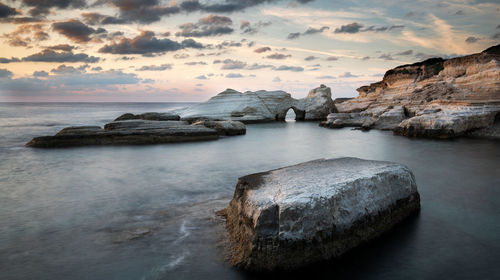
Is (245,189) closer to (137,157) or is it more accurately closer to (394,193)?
(394,193)

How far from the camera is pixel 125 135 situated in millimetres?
17172

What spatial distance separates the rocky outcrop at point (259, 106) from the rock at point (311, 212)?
2709cm

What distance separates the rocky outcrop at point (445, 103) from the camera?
1798 cm

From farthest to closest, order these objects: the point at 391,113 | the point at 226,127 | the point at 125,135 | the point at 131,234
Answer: the point at 391,113 → the point at 226,127 → the point at 125,135 → the point at 131,234

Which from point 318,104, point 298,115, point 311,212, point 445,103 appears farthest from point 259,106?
point 311,212

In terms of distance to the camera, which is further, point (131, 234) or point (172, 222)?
point (172, 222)

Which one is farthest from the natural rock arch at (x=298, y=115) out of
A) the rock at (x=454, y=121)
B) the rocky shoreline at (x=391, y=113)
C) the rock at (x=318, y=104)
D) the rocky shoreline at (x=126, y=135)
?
the rock at (x=454, y=121)

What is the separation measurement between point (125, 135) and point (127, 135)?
105mm

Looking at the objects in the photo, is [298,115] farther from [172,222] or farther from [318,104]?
[172,222]

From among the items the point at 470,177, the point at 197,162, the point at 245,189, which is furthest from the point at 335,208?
the point at 197,162

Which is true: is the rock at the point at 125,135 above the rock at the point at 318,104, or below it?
below

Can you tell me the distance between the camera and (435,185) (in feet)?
28.9

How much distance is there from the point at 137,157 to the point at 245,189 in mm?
9944

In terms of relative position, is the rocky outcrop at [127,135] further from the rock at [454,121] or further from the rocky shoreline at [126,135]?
the rock at [454,121]
